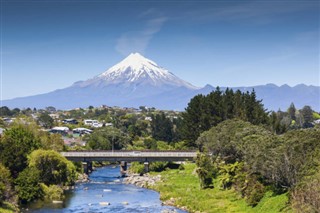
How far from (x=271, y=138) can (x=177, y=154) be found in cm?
4690

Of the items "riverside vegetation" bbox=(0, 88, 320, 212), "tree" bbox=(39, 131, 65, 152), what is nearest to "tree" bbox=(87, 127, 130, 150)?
"riverside vegetation" bbox=(0, 88, 320, 212)

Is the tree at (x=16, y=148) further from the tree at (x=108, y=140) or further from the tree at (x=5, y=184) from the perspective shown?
the tree at (x=108, y=140)

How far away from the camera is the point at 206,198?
7256cm

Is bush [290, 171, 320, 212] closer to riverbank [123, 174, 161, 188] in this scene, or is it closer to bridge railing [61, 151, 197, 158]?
riverbank [123, 174, 161, 188]

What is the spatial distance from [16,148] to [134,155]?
37376mm

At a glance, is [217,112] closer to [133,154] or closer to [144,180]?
[133,154]

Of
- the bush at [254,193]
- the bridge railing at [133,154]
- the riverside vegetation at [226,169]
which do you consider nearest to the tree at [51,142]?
the riverside vegetation at [226,169]

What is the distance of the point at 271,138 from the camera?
221 ft

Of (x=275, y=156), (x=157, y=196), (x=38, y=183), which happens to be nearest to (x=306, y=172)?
(x=275, y=156)

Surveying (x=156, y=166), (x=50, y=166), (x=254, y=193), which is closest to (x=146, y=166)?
(x=156, y=166)

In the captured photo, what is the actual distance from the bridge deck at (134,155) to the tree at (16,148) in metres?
26.4

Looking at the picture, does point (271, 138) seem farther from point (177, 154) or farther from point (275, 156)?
point (177, 154)

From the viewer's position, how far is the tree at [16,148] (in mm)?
78562

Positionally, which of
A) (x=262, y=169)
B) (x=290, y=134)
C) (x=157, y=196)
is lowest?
(x=157, y=196)
